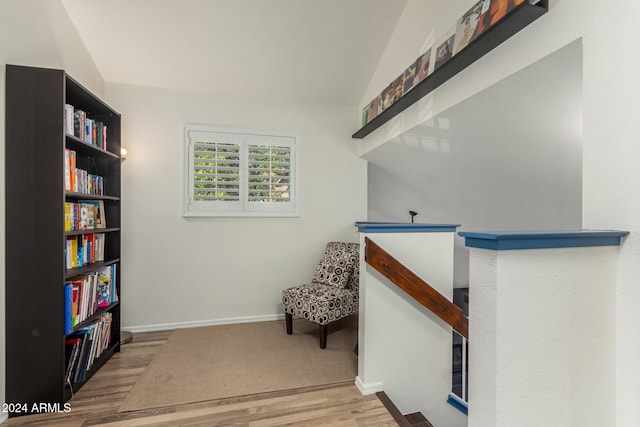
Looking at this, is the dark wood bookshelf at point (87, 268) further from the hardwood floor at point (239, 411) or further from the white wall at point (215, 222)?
the hardwood floor at point (239, 411)

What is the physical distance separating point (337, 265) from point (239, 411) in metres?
1.58

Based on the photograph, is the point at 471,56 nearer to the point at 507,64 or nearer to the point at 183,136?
the point at 507,64

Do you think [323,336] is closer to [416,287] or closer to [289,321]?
[289,321]

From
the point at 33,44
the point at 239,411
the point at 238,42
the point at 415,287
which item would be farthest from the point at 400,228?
the point at 33,44

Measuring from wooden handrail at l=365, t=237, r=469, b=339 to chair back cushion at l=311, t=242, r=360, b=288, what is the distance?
44.2 inches

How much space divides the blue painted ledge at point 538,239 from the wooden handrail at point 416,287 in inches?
33.9

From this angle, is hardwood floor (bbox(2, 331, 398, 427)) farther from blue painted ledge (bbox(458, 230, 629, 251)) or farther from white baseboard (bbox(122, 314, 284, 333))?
blue painted ledge (bbox(458, 230, 629, 251))

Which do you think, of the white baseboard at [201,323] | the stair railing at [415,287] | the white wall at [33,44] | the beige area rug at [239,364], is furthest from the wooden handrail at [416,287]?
the white wall at [33,44]

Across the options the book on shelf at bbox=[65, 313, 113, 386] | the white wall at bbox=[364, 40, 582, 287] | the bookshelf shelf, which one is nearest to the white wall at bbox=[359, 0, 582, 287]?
the white wall at bbox=[364, 40, 582, 287]

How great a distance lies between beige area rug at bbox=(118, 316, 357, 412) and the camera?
192 cm

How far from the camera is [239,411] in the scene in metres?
1.71

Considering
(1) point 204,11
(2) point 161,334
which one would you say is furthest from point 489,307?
(2) point 161,334

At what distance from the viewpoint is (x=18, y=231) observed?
5.60 ft

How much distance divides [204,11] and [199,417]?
2824 mm
